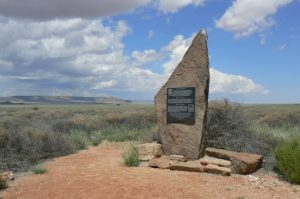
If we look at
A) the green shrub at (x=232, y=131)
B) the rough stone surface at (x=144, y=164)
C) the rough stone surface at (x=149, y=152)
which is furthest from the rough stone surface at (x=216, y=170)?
the green shrub at (x=232, y=131)

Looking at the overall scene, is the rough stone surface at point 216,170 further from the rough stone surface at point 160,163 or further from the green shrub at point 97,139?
the green shrub at point 97,139

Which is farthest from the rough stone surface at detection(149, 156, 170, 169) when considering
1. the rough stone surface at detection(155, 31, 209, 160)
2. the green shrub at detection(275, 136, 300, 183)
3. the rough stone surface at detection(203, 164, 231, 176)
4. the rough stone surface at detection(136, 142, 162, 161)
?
the green shrub at detection(275, 136, 300, 183)

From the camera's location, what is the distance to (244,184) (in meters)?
11.4

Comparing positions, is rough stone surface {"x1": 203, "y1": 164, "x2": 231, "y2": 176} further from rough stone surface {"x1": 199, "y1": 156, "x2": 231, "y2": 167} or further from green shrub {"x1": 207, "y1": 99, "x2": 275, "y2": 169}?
green shrub {"x1": 207, "y1": 99, "x2": 275, "y2": 169}

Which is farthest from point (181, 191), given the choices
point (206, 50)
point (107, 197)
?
point (206, 50)

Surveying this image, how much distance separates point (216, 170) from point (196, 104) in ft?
7.61

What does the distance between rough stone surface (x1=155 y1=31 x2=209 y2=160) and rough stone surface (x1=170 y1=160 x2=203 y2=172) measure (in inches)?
24.5

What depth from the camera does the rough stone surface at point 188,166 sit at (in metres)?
12.6

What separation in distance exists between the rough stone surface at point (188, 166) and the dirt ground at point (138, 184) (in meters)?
0.27

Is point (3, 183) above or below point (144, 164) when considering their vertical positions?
below

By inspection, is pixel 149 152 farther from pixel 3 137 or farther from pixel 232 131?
pixel 3 137

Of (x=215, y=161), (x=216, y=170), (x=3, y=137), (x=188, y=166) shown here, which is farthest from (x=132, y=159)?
(x=3, y=137)

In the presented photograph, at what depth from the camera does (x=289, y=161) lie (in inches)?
462

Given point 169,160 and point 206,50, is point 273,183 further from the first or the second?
point 206,50
